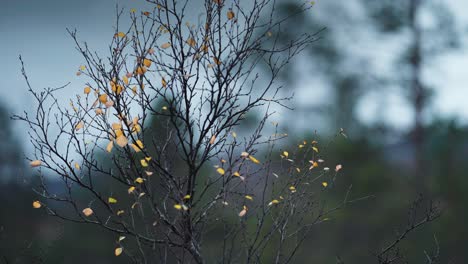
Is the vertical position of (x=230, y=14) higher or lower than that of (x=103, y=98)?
higher

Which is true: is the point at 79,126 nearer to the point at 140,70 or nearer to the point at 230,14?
the point at 140,70

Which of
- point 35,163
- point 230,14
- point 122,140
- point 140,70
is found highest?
point 230,14

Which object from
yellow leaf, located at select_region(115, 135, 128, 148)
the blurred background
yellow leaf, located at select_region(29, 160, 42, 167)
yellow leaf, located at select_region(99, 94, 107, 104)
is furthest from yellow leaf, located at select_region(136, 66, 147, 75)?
the blurred background

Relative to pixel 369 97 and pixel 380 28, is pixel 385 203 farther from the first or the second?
pixel 380 28

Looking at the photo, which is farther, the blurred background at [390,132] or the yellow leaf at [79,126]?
the blurred background at [390,132]

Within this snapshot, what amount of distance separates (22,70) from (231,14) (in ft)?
4.63

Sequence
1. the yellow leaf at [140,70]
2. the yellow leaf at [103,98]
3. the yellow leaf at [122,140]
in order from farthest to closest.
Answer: the yellow leaf at [140,70]
the yellow leaf at [103,98]
the yellow leaf at [122,140]

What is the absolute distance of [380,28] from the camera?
1286 centimetres

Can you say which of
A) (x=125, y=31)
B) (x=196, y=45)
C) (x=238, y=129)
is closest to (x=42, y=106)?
(x=125, y=31)

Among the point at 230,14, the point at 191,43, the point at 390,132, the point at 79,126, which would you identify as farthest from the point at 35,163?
the point at 390,132

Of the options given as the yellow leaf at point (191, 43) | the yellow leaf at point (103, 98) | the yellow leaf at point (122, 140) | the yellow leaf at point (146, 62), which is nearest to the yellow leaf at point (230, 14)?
the yellow leaf at point (191, 43)

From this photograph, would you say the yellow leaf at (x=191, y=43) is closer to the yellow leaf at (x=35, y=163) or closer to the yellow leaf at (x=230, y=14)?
the yellow leaf at (x=230, y=14)

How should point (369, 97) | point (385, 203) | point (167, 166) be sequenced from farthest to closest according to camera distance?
point (369, 97)
point (385, 203)
point (167, 166)

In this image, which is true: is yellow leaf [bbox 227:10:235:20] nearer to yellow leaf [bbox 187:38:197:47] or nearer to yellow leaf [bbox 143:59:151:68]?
yellow leaf [bbox 187:38:197:47]
